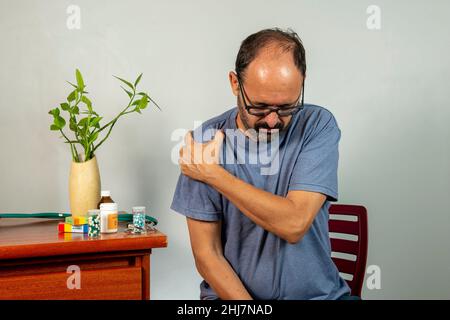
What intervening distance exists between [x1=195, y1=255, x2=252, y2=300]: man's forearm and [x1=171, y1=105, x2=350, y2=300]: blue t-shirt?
0.04 m

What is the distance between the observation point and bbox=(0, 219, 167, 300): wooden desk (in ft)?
4.47

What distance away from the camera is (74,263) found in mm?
1428

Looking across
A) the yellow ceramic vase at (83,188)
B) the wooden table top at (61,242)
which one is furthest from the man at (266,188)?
the yellow ceramic vase at (83,188)

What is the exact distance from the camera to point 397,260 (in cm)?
245

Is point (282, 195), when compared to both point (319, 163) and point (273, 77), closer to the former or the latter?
point (319, 163)

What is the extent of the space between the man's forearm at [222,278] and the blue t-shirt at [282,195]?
0.04 metres

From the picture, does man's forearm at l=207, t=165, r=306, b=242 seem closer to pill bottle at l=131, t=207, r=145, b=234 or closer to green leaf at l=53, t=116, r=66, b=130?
pill bottle at l=131, t=207, r=145, b=234

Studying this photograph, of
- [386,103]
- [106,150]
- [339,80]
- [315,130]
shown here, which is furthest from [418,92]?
[106,150]

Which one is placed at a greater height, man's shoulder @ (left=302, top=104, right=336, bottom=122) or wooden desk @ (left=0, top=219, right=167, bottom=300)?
man's shoulder @ (left=302, top=104, right=336, bottom=122)

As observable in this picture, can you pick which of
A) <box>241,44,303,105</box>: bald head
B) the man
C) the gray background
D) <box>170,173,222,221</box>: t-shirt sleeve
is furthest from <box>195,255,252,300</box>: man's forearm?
the gray background

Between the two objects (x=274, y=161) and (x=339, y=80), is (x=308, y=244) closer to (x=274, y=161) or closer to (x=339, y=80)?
(x=274, y=161)

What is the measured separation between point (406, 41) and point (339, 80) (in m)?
0.38

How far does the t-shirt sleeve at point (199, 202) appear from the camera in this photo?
1.41m
